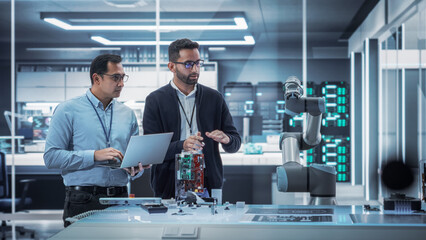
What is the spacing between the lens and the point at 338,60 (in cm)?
654

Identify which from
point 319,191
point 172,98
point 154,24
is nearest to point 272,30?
point 154,24

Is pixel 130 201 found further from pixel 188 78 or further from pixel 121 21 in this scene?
pixel 121 21

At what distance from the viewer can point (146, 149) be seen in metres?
2.44

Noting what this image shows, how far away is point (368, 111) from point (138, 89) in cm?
382

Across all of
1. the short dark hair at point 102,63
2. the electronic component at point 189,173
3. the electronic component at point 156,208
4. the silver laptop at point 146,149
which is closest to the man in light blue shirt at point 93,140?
the short dark hair at point 102,63

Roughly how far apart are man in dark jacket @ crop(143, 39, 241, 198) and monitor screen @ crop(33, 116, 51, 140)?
3.25 metres

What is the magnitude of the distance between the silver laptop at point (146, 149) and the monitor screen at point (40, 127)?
3.46 m

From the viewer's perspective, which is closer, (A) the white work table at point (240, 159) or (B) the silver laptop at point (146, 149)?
(B) the silver laptop at point (146, 149)

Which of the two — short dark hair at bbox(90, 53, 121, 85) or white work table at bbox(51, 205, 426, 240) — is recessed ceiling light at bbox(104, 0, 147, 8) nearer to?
short dark hair at bbox(90, 53, 121, 85)

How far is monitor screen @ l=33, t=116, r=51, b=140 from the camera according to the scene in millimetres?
5764

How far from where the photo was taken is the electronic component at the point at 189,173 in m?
2.38

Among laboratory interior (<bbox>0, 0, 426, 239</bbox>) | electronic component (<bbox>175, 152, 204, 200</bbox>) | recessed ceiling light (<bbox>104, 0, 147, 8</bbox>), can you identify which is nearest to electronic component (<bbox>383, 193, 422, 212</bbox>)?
electronic component (<bbox>175, 152, 204, 200</bbox>)

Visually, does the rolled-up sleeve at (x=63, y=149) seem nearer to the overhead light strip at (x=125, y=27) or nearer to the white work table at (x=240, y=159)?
the white work table at (x=240, y=159)

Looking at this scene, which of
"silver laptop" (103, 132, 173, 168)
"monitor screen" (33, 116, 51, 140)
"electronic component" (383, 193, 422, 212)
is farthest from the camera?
"monitor screen" (33, 116, 51, 140)
